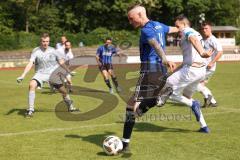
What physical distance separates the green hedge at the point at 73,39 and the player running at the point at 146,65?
149 ft

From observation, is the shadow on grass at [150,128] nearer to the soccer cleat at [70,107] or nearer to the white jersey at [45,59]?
the soccer cleat at [70,107]

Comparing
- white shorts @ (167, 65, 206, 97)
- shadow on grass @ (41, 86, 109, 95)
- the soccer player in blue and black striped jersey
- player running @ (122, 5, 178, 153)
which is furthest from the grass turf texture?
the soccer player in blue and black striped jersey

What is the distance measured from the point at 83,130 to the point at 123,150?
2308 millimetres

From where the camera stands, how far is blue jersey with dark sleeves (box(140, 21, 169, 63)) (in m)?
7.84

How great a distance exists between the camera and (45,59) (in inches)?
496

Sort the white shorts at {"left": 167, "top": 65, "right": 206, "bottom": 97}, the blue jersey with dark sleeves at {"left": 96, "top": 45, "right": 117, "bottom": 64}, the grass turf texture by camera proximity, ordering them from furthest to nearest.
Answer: the blue jersey with dark sleeves at {"left": 96, "top": 45, "right": 117, "bottom": 64} → the white shorts at {"left": 167, "top": 65, "right": 206, "bottom": 97} → the grass turf texture

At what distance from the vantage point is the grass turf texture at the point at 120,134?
7.79 meters

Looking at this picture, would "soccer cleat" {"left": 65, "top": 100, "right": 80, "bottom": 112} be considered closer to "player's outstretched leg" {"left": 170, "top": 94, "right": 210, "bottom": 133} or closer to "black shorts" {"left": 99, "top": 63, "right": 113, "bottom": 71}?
"player's outstretched leg" {"left": 170, "top": 94, "right": 210, "bottom": 133}

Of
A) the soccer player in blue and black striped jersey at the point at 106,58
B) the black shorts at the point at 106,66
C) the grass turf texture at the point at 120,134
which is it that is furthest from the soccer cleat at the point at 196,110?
the black shorts at the point at 106,66

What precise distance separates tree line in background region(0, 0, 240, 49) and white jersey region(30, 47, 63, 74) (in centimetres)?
4696

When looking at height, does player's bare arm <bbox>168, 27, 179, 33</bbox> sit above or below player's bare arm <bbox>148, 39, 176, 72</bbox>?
above

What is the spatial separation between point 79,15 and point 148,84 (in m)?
65.0

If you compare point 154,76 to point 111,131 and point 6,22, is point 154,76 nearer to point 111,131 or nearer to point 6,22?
point 111,131

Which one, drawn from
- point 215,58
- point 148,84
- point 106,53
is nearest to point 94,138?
point 148,84
